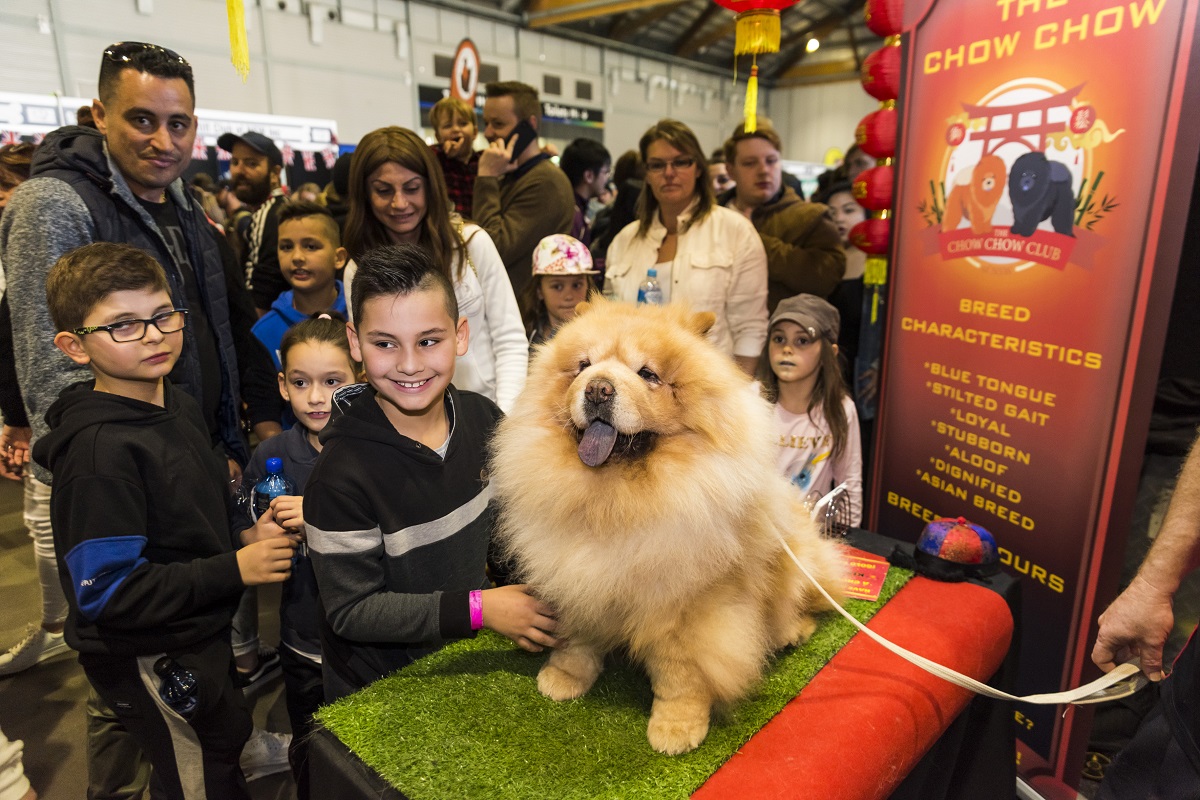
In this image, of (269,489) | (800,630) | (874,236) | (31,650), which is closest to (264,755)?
(269,489)

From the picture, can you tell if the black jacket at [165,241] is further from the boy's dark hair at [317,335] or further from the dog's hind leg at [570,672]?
the dog's hind leg at [570,672]

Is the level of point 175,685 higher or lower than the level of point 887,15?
lower

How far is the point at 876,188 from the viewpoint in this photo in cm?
273

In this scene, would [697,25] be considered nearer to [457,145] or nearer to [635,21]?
[635,21]

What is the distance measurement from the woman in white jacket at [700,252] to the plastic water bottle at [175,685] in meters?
2.30

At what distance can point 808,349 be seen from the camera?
2623mm

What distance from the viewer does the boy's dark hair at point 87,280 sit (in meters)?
1.57

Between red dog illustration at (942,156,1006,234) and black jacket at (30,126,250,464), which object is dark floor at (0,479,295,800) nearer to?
black jacket at (30,126,250,464)

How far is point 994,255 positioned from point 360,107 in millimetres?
10469

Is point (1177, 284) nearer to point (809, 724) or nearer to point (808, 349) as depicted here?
point (808, 349)

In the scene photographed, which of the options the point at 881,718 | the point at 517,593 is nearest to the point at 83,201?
the point at 517,593

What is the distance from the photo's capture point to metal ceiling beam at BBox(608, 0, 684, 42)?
1375 centimetres

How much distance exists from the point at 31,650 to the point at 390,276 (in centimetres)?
298

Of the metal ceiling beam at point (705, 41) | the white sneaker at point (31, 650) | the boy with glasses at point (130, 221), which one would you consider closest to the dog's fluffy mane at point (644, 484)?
the boy with glasses at point (130, 221)
